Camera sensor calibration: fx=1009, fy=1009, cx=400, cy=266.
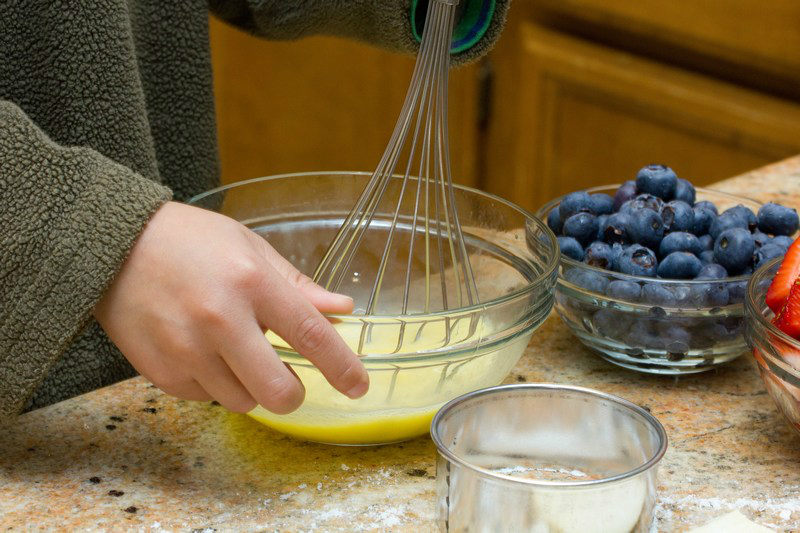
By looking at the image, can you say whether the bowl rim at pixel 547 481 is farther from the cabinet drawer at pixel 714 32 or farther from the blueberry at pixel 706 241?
the cabinet drawer at pixel 714 32

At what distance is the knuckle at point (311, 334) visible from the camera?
51 centimetres

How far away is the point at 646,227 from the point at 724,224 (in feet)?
0.19

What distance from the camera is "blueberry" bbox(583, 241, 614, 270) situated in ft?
2.22

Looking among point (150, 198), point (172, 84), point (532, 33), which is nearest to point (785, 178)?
point (172, 84)

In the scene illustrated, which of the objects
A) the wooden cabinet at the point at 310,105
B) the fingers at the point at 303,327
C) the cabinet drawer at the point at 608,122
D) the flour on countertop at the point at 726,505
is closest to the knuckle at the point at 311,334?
the fingers at the point at 303,327

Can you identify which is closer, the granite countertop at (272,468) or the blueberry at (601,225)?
the granite countertop at (272,468)

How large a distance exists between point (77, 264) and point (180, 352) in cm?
7

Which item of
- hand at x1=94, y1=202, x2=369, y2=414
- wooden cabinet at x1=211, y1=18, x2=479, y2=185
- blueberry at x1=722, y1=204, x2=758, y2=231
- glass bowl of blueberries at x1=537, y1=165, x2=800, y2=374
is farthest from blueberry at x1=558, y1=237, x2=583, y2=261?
wooden cabinet at x1=211, y1=18, x2=479, y2=185

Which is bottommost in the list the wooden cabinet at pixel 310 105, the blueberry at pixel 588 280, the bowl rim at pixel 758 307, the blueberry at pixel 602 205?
the wooden cabinet at pixel 310 105

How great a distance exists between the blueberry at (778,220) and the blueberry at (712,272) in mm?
82

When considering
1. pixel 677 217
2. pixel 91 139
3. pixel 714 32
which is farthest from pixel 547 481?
pixel 714 32

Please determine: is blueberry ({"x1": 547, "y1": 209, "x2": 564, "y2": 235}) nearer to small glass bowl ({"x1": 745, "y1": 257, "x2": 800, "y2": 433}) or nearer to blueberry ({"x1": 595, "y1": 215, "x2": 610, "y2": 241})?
blueberry ({"x1": 595, "y1": 215, "x2": 610, "y2": 241})

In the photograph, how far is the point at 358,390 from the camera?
1.73 feet

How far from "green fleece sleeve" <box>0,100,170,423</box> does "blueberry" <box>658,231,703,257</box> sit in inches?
12.9
